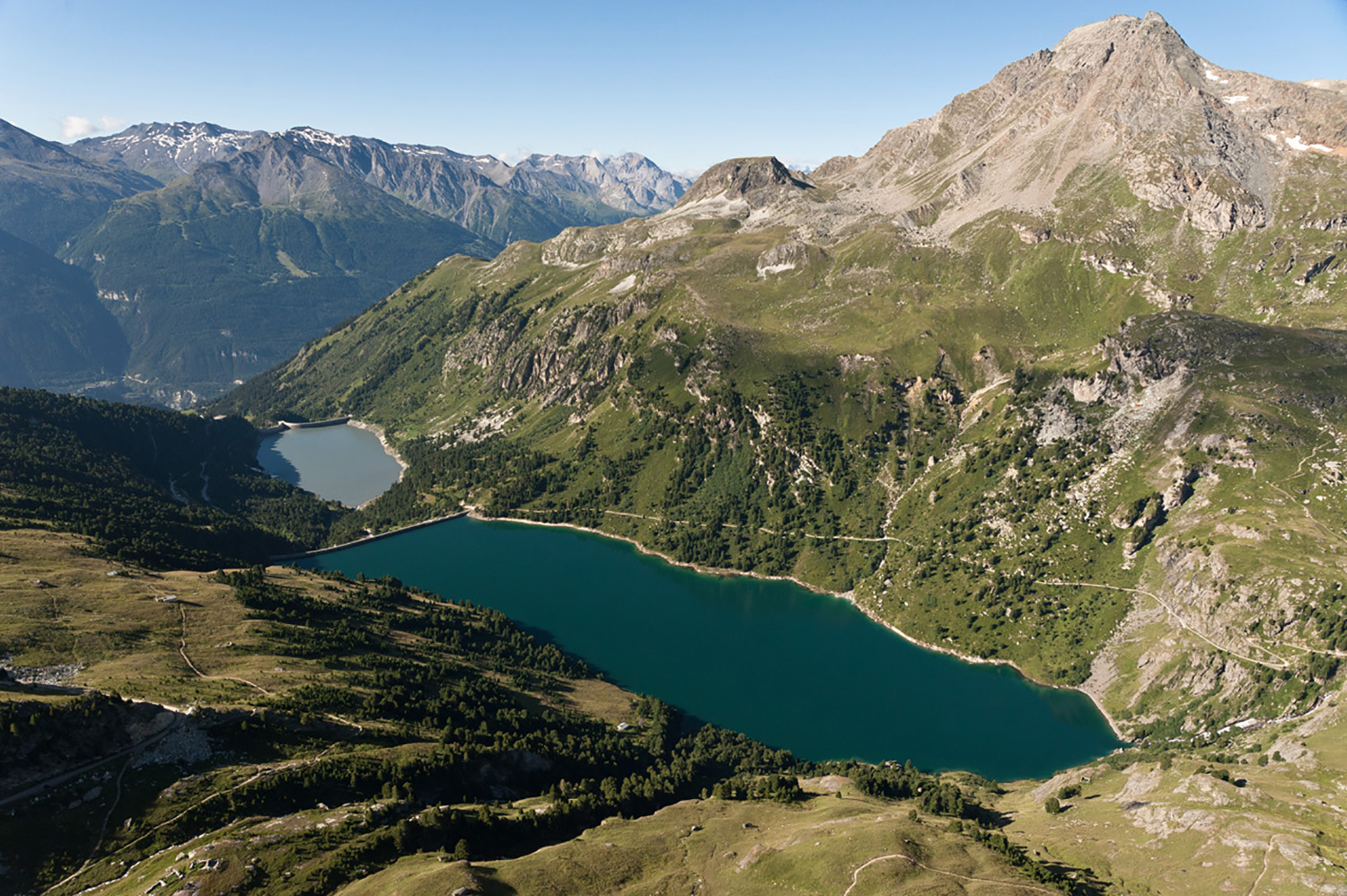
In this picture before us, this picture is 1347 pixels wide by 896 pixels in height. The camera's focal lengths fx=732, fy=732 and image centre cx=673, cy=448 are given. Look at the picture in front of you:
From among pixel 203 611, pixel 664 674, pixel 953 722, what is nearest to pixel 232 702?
pixel 203 611

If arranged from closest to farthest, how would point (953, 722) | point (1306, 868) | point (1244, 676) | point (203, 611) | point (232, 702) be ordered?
1. point (1306, 868)
2. point (232, 702)
3. point (203, 611)
4. point (1244, 676)
5. point (953, 722)

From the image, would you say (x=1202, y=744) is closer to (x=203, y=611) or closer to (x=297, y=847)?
(x=297, y=847)

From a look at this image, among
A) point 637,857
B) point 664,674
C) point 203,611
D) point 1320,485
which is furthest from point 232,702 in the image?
point 1320,485

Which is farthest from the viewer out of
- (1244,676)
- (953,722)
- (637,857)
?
(953,722)

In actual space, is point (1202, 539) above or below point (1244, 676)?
above

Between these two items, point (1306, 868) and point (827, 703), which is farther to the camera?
point (827, 703)

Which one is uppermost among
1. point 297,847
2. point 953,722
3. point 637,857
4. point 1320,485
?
point 1320,485

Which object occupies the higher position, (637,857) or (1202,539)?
(1202,539)

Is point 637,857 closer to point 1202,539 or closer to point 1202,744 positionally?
point 1202,744

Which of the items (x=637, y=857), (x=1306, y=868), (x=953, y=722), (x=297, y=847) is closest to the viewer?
(x=297, y=847)
